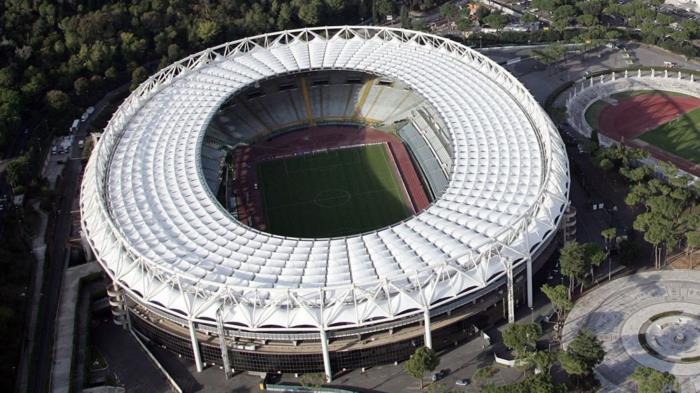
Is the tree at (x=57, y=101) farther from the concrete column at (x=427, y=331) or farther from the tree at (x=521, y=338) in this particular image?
the tree at (x=521, y=338)

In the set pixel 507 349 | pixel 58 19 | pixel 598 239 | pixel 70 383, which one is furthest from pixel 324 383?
pixel 58 19

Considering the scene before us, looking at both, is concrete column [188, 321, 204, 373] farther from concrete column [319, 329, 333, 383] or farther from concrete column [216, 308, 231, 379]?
concrete column [319, 329, 333, 383]

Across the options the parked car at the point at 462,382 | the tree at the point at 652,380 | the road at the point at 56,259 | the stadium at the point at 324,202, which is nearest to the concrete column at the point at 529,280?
the stadium at the point at 324,202

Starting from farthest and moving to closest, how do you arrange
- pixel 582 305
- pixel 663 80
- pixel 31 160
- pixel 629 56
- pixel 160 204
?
1. pixel 629 56
2. pixel 663 80
3. pixel 31 160
4. pixel 160 204
5. pixel 582 305

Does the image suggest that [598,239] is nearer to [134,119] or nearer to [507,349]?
[507,349]

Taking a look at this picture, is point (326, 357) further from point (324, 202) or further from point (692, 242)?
A: point (692, 242)

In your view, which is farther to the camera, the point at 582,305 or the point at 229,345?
the point at 582,305

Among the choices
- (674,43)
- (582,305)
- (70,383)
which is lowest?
(70,383)

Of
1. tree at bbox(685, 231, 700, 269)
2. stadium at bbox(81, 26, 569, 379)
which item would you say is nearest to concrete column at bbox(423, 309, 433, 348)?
stadium at bbox(81, 26, 569, 379)
